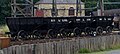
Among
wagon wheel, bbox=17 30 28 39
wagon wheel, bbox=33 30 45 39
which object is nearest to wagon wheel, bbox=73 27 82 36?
wagon wheel, bbox=33 30 45 39

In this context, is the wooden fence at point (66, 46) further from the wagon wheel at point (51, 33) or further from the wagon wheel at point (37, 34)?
the wagon wheel at point (37, 34)

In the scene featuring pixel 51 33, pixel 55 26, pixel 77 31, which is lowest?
pixel 77 31

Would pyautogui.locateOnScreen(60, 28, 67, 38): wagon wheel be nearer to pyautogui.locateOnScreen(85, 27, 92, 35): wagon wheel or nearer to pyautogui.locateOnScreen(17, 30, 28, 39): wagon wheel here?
pyautogui.locateOnScreen(85, 27, 92, 35): wagon wheel

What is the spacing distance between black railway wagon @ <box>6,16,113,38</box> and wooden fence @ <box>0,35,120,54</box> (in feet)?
14.8

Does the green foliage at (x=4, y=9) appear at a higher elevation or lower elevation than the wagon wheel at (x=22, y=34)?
lower

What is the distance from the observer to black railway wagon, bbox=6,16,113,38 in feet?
100

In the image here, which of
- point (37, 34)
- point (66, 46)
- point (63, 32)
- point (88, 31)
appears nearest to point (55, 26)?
point (63, 32)

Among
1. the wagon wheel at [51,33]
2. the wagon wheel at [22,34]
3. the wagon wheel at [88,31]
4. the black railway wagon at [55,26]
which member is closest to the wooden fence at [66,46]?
the wagon wheel at [88,31]

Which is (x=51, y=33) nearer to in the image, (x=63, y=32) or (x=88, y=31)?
(x=63, y=32)

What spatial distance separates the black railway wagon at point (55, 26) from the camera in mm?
30594

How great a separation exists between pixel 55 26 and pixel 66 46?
24.0 ft

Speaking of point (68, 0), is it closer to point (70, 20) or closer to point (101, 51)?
point (70, 20)

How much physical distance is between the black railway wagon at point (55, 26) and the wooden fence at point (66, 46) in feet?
14.8

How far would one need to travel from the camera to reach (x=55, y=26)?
32656mm
